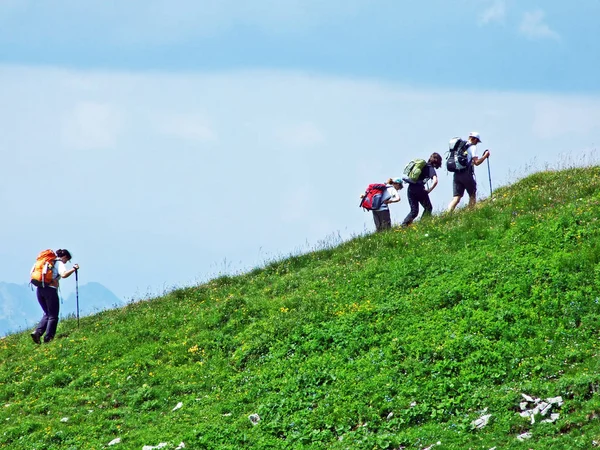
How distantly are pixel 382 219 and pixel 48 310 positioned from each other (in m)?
10.8

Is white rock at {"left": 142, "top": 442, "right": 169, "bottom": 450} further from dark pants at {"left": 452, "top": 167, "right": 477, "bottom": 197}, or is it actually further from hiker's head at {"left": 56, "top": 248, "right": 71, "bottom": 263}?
dark pants at {"left": 452, "top": 167, "right": 477, "bottom": 197}

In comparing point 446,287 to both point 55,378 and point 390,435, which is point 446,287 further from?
point 55,378

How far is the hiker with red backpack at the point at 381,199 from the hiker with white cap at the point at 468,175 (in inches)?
70.5

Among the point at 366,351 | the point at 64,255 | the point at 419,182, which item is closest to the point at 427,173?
the point at 419,182

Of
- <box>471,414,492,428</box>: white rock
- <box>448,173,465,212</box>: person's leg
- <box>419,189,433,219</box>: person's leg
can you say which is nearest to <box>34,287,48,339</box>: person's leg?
<box>419,189,433,219</box>: person's leg

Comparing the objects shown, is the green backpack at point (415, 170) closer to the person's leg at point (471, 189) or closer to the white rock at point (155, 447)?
the person's leg at point (471, 189)

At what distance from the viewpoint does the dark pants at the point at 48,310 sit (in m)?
22.9

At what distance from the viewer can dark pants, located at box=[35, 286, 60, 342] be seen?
2291cm

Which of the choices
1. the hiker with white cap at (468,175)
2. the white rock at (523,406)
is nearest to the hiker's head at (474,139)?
the hiker with white cap at (468,175)

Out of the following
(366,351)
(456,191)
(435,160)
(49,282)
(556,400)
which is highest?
(435,160)

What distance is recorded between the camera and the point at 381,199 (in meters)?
24.2

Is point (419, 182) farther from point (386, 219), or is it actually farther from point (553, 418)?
point (553, 418)

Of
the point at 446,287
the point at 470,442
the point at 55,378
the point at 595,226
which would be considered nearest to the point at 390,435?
the point at 470,442

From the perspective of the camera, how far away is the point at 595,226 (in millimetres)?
18969
